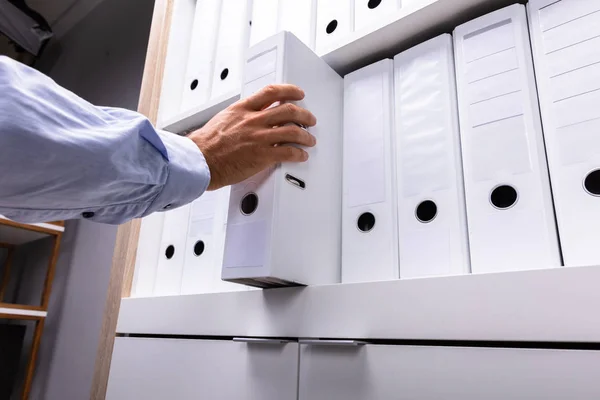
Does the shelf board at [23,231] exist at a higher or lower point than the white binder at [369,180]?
higher

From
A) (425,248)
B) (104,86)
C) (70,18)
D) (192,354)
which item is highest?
(70,18)

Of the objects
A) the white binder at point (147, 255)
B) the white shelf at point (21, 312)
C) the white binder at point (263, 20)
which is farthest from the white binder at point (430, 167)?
the white shelf at point (21, 312)

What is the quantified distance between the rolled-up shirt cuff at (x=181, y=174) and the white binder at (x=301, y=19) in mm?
365

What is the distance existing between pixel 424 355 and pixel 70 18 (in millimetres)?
2757

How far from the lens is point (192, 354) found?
0.77 metres

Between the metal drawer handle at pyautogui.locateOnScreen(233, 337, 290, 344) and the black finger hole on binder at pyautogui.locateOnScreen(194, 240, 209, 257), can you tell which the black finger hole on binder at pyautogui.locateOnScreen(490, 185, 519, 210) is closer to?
the metal drawer handle at pyautogui.locateOnScreen(233, 337, 290, 344)

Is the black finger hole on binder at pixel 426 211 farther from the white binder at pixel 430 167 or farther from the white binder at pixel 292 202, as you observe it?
the white binder at pixel 292 202

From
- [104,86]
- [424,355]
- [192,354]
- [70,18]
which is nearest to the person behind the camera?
[424,355]

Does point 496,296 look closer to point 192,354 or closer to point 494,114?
point 494,114

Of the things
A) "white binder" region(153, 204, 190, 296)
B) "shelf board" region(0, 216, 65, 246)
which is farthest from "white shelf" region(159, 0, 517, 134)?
"shelf board" region(0, 216, 65, 246)

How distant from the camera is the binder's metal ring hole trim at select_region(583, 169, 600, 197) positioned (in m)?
0.48

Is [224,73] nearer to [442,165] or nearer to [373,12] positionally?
[373,12]

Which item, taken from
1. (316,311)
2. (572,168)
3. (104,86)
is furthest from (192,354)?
(104,86)

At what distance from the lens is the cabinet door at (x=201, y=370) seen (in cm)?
65
